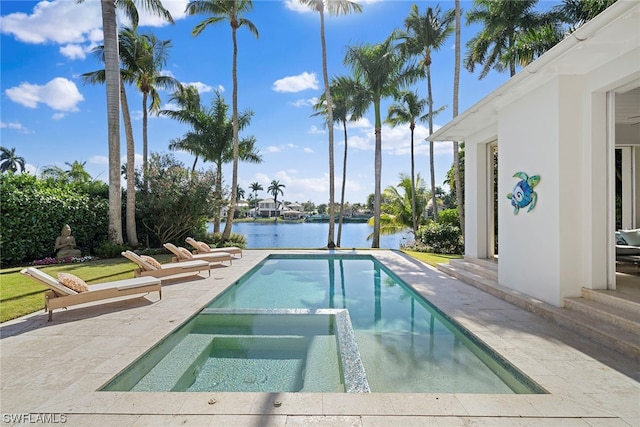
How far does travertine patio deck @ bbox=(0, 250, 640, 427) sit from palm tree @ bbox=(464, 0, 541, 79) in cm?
1540

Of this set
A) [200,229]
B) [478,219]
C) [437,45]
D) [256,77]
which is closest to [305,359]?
[478,219]

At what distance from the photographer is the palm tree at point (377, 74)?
16266 millimetres

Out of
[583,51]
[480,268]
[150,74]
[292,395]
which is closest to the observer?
[292,395]

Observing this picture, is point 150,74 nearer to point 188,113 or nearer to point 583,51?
point 188,113

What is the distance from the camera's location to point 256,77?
57.2 feet

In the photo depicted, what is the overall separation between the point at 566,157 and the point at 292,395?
5804 mm

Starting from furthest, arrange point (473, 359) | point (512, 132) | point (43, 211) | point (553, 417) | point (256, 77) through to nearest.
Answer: point (256, 77), point (43, 211), point (512, 132), point (473, 359), point (553, 417)

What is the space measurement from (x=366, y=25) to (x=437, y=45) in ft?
13.5

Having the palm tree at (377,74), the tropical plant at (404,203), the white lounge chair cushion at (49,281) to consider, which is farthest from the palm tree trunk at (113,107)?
the tropical plant at (404,203)

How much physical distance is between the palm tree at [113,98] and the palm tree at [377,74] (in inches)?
391

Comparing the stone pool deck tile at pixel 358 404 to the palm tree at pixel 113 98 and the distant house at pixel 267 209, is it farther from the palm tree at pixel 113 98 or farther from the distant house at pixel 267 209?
the distant house at pixel 267 209

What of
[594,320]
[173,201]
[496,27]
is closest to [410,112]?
[496,27]

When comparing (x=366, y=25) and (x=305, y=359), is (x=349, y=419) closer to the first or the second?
(x=305, y=359)

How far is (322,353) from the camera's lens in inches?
172
